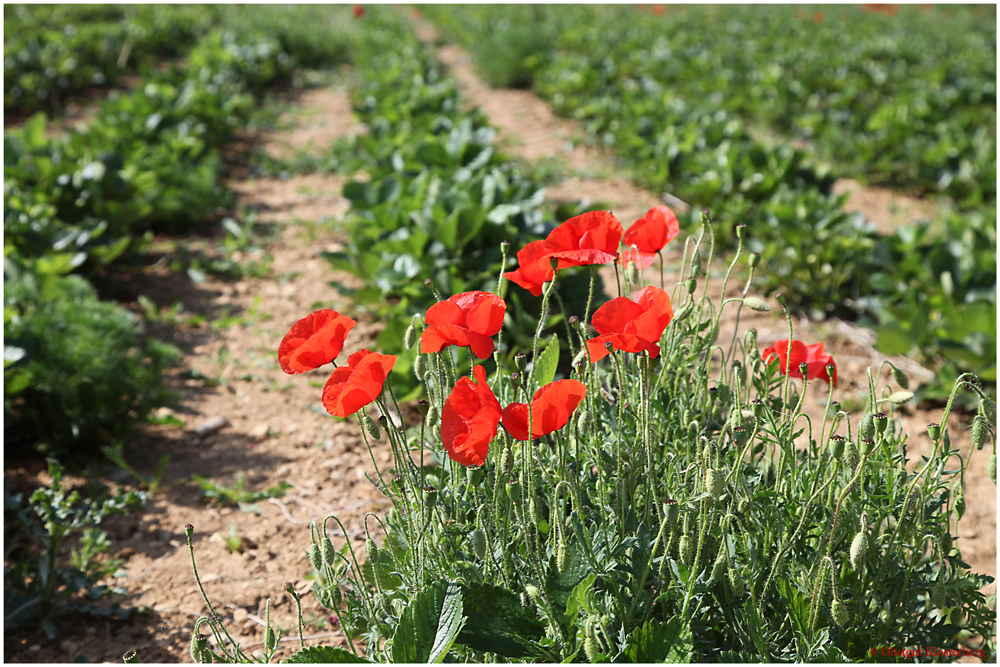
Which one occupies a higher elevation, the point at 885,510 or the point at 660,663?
the point at 885,510

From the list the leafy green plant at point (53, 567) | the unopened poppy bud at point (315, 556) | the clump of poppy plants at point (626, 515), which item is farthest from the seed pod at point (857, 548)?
the leafy green plant at point (53, 567)

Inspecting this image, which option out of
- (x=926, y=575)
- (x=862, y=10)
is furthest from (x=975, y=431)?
(x=862, y=10)

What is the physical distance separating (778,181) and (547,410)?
3.97 m

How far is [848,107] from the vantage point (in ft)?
25.5

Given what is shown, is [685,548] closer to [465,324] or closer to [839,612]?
[839,612]

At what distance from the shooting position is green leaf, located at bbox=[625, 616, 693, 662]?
3.97 feet

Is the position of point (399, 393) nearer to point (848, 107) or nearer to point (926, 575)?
point (926, 575)

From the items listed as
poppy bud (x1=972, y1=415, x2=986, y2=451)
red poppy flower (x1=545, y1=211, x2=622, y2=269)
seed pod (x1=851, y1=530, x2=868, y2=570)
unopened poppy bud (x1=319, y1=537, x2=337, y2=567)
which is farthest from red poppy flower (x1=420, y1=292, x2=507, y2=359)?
poppy bud (x1=972, y1=415, x2=986, y2=451)

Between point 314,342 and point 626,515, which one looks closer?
point 314,342

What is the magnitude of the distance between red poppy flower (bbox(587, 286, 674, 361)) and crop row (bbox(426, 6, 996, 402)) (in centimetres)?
229

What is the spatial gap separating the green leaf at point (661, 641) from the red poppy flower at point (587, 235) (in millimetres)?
680

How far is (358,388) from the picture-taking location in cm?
120

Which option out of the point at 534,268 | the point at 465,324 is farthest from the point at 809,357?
the point at 465,324

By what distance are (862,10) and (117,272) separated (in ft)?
67.8
